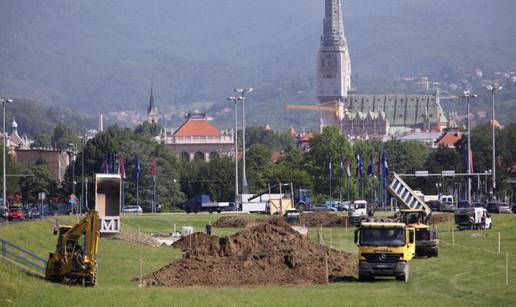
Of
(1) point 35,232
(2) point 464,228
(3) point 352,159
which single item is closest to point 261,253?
(1) point 35,232

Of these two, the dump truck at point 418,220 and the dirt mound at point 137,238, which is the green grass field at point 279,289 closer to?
the dump truck at point 418,220

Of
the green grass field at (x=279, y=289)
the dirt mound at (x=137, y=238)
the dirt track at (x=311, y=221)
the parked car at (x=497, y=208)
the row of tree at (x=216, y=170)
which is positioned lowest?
the green grass field at (x=279, y=289)

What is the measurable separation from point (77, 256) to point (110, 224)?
70.3 feet

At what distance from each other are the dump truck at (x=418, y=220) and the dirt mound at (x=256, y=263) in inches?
124

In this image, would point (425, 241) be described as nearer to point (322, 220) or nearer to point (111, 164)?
point (322, 220)

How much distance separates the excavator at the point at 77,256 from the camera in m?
45.2

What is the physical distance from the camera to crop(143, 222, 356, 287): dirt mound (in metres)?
47.8

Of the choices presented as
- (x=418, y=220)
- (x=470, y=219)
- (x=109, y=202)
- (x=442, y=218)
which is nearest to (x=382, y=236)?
(x=418, y=220)

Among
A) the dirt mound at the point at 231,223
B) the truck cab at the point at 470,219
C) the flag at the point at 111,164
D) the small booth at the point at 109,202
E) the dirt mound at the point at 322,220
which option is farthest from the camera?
the flag at the point at 111,164

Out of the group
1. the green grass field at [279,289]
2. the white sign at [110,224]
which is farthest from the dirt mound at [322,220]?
the green grass field at [279,289]

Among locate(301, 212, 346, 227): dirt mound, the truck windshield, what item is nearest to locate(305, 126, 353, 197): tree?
locate(301, 212, 346, 227): dirt mound

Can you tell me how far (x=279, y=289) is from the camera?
4538 centimetres

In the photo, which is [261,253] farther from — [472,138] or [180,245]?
[472,138]

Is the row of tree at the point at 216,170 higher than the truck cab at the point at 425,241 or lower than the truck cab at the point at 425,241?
higher
